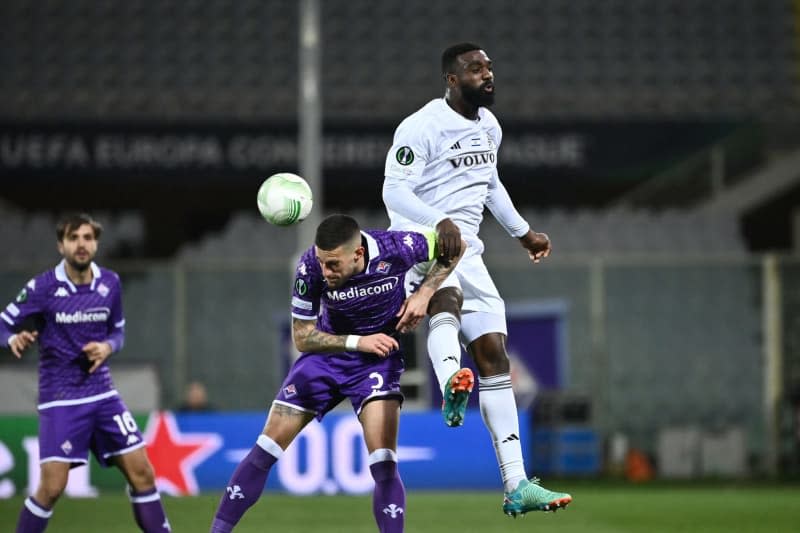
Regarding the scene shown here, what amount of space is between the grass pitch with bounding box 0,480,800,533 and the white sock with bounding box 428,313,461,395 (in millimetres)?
2656

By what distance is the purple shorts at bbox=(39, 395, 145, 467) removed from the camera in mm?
6164

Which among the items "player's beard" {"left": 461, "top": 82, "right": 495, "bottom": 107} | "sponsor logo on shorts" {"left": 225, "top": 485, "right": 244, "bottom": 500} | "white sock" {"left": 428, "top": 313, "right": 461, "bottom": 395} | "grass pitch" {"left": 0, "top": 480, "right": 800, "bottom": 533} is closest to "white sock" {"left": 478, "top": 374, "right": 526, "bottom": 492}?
"white sock" {"left": 428, "top": 313, "right": 461, "bottom": 395}

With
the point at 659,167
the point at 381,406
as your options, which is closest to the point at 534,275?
the point at 659,167

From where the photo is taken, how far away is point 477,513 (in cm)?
909

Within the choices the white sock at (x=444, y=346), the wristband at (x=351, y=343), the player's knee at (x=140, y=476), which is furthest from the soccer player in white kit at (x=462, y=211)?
the player's knee at (x=140, y=476)

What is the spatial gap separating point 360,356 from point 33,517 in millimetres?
1838

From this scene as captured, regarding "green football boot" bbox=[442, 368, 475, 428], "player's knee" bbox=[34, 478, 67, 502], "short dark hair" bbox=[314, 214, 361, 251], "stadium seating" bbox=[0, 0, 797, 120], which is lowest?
"player's knee" bbox=[34, 478, 67, 502]

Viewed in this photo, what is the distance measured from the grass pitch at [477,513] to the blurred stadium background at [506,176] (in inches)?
87.5

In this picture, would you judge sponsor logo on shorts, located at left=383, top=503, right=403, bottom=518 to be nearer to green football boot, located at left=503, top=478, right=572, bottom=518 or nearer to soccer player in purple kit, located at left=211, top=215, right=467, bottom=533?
soccer player in purple kit, located at left=211, top=215, right=467, bottom=533

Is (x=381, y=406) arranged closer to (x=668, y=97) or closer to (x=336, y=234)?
(x=336, y=234)

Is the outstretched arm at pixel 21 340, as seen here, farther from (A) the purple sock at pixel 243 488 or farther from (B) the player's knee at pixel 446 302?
(B) the player's knee at pixel 446 302

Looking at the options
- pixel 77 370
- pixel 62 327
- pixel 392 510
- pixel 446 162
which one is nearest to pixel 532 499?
pixel 392 510

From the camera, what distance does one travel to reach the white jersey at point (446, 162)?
220 inches

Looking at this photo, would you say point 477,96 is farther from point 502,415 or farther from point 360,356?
point 502,415
